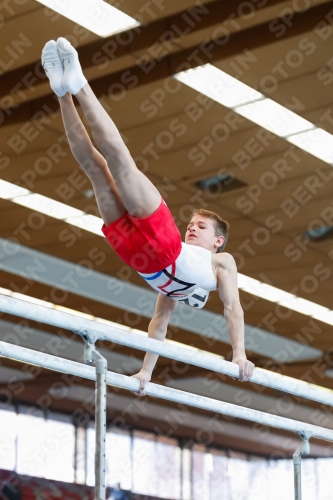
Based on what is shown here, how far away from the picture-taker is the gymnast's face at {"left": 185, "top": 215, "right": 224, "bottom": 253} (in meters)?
4.29

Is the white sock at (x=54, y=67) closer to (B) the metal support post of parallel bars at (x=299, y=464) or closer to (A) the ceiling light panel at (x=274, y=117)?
(B) the metal support post of parallel bars at (x=299, y=464)

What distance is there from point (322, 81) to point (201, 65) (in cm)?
104

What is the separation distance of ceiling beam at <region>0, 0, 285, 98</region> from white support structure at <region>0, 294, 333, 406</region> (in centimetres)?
334

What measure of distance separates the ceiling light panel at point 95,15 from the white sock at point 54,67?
2.57 m

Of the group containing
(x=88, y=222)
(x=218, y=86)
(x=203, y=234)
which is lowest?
(x=203, y=234)

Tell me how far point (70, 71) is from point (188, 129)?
4242 mm

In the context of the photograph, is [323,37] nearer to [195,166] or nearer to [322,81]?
[322,81]

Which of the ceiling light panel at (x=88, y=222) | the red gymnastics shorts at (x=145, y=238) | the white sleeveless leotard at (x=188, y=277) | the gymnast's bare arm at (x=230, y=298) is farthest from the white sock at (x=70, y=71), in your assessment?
the ceiling light panel at (x=88, y=222)

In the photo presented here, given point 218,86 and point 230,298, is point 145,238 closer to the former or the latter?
point 230,298

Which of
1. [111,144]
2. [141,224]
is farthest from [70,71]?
[141,224]

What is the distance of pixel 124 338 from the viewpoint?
2.67 meters

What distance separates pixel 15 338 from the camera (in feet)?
45.0

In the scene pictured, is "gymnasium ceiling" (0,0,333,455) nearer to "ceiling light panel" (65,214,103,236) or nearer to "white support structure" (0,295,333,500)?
"ceiling light panel" (65,214,103,236)

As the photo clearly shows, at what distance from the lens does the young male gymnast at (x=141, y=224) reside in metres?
3.25
